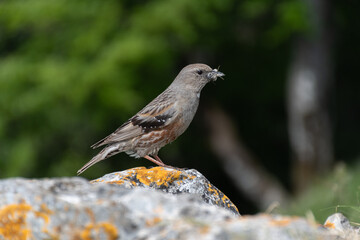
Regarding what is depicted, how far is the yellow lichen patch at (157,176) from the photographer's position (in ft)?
17.0

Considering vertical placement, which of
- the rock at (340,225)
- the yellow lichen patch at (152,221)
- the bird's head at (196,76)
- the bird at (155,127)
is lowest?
the rock at (340,225)

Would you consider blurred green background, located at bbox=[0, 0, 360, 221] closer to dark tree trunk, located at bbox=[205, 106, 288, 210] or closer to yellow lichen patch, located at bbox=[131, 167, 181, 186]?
dark tree trunk, located at bbox=[205, 106, 288, 210]

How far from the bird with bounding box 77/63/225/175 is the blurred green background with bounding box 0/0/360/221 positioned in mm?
3882

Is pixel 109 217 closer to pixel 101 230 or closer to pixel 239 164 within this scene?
pixel 101 230

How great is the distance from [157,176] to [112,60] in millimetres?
6336

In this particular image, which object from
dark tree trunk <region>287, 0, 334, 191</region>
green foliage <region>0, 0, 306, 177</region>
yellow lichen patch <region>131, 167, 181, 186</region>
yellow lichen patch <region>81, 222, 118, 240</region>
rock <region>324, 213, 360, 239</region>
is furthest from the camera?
dark tree trunk <region>287, 0, 334, 191</region>

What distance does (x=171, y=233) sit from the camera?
314cm

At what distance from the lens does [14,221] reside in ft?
11.0

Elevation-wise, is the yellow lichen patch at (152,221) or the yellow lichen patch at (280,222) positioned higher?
the yellow lichen patch at (152,221)

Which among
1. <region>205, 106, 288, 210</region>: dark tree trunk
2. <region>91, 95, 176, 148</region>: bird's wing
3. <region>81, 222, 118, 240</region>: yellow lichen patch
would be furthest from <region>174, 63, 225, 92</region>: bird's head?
<region>205, 106, 288, 210</region>: dark tree trunk

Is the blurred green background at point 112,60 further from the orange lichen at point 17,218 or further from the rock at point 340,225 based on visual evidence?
the orange lichen at point 17,218

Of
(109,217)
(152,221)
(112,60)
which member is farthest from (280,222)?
(112,60)

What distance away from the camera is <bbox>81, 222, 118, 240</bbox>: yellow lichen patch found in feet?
10.8

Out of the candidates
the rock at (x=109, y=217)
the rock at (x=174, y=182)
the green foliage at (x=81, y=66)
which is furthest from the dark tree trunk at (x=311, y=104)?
the rock at (x=109, y=217)
